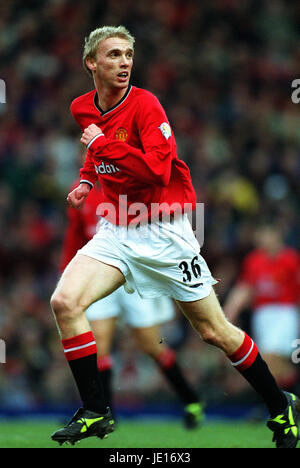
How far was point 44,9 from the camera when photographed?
13.3 meters

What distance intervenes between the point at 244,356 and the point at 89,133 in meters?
1.60

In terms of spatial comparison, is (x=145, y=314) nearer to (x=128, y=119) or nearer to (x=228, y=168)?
(x=128, y=119)

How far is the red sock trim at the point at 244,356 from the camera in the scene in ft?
15.6

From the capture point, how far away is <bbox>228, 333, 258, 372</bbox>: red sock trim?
15.6ft

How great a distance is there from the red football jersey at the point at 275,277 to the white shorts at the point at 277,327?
0.27ft

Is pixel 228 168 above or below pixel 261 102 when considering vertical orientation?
below

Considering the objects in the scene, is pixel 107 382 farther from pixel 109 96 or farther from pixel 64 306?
pixel 109 96

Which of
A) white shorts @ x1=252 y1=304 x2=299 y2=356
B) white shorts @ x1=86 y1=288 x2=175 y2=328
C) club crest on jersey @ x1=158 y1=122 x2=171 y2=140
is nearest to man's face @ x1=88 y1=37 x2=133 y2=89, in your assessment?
club crest on jersey @ x1=158 y1=122 x2=171 y2=140

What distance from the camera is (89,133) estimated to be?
14.5ft

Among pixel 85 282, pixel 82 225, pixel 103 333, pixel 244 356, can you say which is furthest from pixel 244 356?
pixel 82 225

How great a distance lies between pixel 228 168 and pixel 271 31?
134 inches

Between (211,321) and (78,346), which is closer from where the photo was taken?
(78,346)

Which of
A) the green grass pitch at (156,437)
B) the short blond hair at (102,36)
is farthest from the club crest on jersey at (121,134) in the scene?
the green grass pitch at (156,437)

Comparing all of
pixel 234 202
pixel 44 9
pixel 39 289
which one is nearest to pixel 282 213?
pixel 234 202
